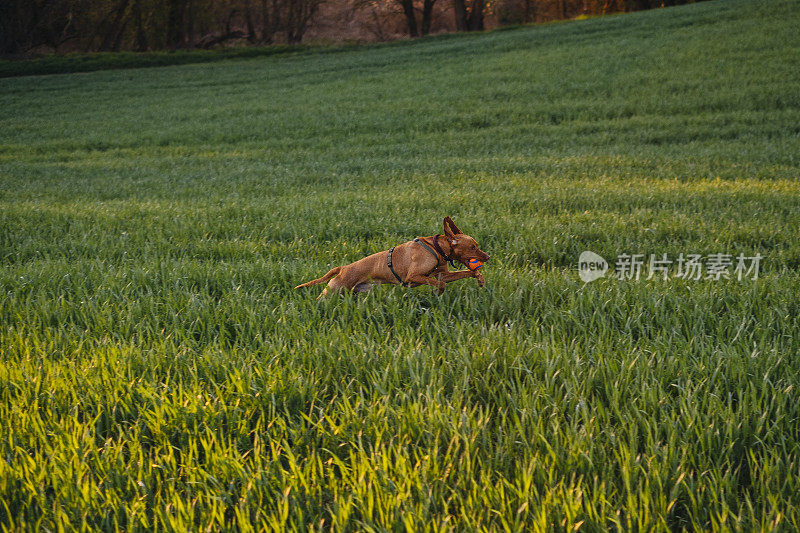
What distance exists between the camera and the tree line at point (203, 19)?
40.6m

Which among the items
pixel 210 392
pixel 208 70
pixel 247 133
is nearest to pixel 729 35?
pixel 247 133

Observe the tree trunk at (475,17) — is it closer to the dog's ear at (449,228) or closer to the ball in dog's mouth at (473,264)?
the dog's ear at (449,228)

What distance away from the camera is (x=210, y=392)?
2037 mm

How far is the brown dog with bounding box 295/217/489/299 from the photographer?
2.71 m

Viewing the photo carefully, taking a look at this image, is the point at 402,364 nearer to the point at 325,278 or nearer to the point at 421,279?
the point at 421,279

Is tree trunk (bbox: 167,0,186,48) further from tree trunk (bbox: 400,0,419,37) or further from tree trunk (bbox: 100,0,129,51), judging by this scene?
tree trunk (bbox: 400,0,419,37)

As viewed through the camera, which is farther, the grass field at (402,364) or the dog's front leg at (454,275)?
the dog's front leg at (454,275)

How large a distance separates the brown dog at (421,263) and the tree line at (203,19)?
46163mm

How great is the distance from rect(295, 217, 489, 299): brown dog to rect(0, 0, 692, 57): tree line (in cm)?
4616

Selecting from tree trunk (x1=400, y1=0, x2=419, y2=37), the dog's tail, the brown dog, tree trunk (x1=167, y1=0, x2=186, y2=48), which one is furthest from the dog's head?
tree trunk (x1=167, y1=0, x2=186, y2=48)

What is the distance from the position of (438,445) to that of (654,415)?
0.81 metres

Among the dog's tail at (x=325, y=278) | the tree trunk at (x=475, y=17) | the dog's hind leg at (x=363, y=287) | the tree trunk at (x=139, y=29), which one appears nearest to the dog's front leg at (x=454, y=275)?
the dog's hind leg at (x=363, y=287)

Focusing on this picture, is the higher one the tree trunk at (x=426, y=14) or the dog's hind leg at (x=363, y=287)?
the tree trunk at (x=426, y=14)

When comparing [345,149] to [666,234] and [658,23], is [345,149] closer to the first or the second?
[666,234]
